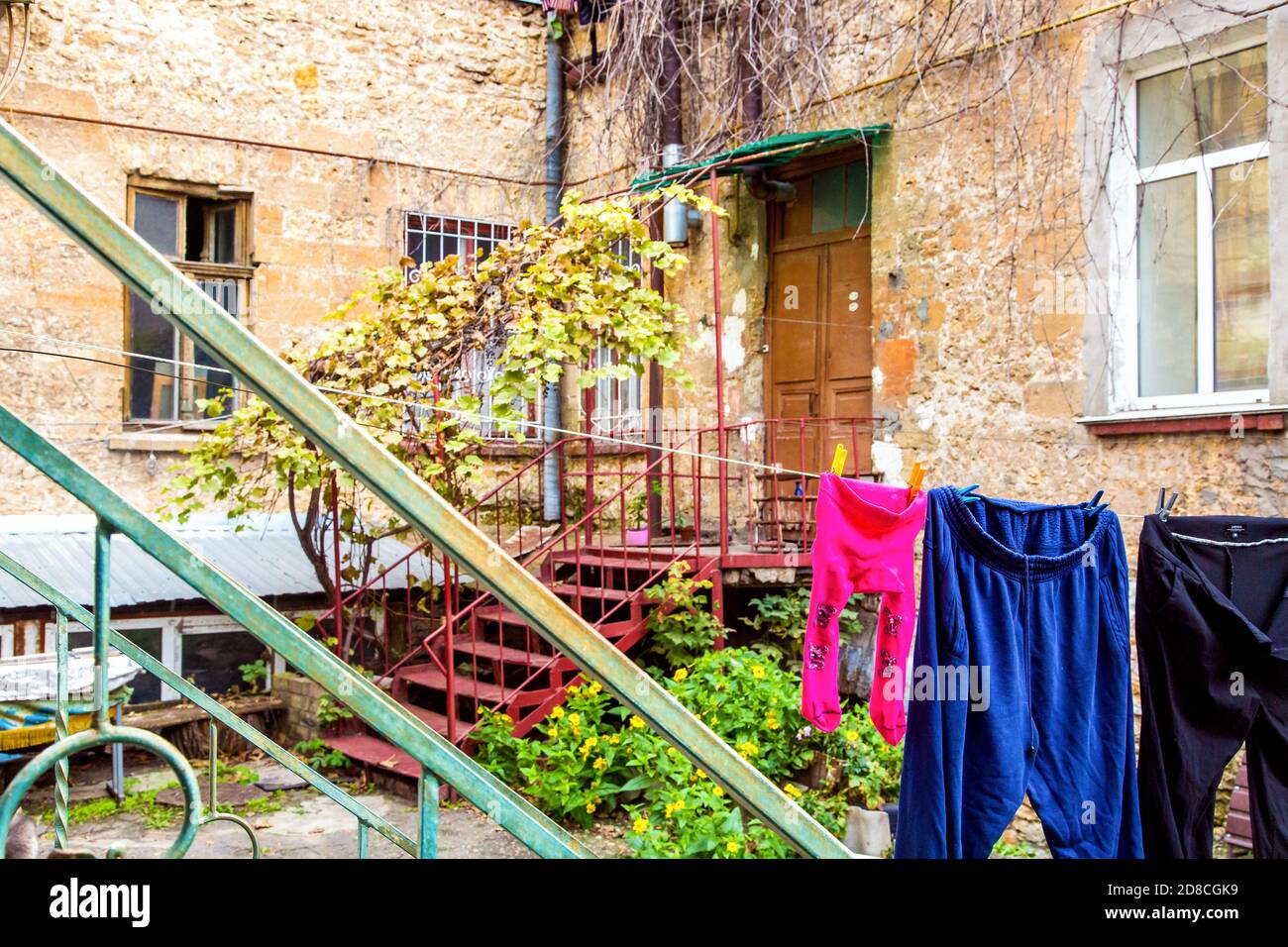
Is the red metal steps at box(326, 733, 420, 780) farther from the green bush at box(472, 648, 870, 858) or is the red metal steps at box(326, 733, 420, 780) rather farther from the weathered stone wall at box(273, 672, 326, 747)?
the green bush at box(472, 648, 870, 858)

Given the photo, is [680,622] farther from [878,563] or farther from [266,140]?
[266,140]

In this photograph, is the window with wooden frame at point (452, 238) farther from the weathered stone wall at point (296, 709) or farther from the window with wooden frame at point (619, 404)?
the weathered stone wall at point (296, 709)

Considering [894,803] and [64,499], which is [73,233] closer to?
[894,803]

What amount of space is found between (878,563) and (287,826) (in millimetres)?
3797

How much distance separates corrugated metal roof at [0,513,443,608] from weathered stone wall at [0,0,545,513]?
0.31 m

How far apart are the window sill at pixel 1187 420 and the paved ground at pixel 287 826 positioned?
325 cm

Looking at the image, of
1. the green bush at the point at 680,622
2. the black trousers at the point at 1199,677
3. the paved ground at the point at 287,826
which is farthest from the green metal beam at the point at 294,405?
the green bush at the point at 680,622

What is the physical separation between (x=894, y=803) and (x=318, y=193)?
6228mm

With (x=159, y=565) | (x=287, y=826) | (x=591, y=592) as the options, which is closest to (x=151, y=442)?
(x=159, y=565)

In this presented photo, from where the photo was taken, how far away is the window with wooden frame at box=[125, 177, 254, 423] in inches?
318

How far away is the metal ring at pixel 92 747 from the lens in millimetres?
1150

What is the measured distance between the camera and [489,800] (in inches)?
A: 49.8

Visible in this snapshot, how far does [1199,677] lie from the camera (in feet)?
11.2

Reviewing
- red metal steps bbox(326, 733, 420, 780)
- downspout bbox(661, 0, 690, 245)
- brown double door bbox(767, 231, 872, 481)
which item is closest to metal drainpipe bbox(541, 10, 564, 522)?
downspout bbox(661, 0, 690, 245)
